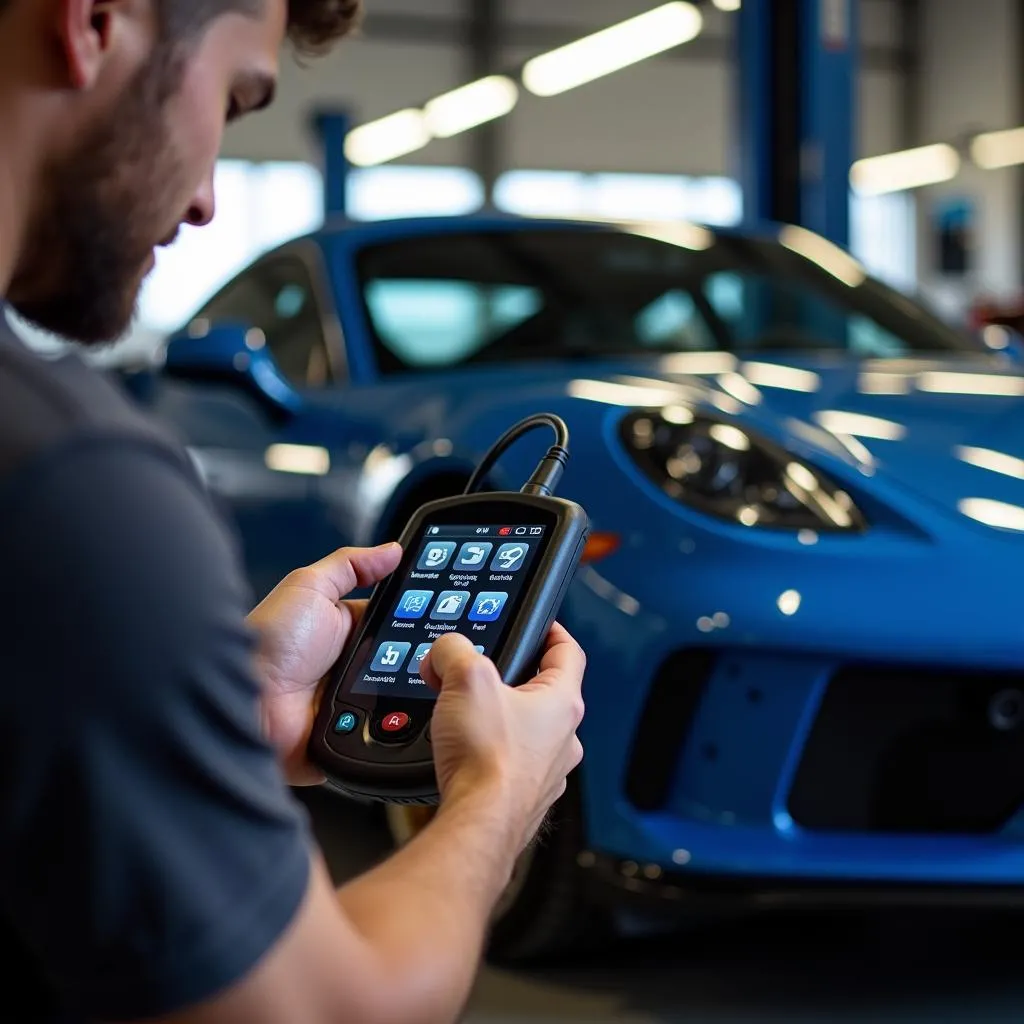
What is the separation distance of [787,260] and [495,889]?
2691 millimetres

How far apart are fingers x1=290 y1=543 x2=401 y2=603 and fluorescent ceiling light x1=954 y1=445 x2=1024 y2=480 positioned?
1.17 m

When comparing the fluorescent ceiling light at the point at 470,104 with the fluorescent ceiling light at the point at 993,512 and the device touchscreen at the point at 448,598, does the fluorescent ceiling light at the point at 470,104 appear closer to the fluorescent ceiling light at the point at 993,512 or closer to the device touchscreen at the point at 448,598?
the fluorescent ceiling light at the point at 993,512

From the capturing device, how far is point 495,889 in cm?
79

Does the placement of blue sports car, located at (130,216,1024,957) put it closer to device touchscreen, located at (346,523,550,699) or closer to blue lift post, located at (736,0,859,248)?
device touchscreen, located at (346,523,550,699)

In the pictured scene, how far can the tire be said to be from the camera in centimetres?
210

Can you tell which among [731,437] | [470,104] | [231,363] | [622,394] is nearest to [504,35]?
[470,104]

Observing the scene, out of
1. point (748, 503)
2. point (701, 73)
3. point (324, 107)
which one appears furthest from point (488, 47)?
point (748, 503)

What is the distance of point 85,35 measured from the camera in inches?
29.6

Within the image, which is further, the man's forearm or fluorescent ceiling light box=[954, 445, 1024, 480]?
fluorescent ceiling light box=[954, 445, 1024, 480]

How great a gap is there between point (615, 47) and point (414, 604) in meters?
10.5

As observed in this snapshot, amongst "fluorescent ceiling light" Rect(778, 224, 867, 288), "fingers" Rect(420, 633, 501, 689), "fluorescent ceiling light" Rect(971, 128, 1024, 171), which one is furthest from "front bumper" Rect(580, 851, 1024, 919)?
"fluorescent ceiling light" Rect(971, 128, 1024, 171)

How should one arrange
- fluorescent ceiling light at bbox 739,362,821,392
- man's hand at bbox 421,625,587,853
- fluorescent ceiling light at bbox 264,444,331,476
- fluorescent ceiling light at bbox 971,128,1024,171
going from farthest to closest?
fluorescent ceiling light at bbox 971,128,1024,171 → fluorescent ceiling light at bbox 264,444,331,476 → fluorescent ceiling light at bbox 739,362,821,392 → man's hand at bbox 421,625,587,853

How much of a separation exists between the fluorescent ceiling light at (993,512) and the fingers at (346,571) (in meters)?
1.08

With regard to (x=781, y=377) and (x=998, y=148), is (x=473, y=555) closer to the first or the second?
(x=781, y=377)
